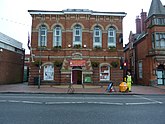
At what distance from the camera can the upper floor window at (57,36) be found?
2530 cm

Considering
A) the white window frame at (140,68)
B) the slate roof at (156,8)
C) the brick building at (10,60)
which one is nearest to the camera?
the slate roof at (156,8)

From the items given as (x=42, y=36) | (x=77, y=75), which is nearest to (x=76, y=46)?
(x=77, y=75)

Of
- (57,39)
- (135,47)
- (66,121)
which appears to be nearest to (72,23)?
(57,39)

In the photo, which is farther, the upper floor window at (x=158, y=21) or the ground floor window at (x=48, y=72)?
the upper floor window at (x=158, y=21)

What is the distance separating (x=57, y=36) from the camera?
25.4 m

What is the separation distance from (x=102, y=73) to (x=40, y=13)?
11930 mm

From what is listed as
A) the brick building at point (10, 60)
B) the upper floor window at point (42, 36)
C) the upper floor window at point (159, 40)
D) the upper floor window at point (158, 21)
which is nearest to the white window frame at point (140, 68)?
the upper floor window at point (159, 40)

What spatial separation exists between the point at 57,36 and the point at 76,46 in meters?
3.12

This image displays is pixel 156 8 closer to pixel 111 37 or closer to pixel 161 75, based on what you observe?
pixel 111 37

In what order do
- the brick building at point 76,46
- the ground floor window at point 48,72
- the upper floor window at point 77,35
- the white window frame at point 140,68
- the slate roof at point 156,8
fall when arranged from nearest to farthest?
the brick building at point 76,46 < the ground floor window at point 48,72 < the upper floor window at point 77,35 < the slate roof at point 156,8 < the white window frame at point 140,68

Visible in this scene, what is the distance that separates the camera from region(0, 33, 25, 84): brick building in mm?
26094

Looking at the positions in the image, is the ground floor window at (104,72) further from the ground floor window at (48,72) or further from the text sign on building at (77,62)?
the ground floor window at (48,72)

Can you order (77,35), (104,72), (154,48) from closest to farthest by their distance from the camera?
(104,72) → (77,35) → (154,48)

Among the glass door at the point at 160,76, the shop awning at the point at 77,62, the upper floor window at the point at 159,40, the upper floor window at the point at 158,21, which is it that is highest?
the upper floor window at the point at 158,21
